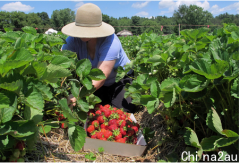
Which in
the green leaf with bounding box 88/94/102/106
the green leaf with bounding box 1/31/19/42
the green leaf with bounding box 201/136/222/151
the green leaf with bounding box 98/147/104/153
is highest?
the green leaf with bounding box 1/31/19/42

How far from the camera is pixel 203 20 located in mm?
60750

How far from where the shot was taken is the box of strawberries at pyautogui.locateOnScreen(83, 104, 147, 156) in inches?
54.8

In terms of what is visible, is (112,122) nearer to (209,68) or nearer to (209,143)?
(209,143)

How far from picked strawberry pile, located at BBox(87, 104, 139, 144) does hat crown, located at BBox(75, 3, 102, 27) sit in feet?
2.84

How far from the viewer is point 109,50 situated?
2041 mm

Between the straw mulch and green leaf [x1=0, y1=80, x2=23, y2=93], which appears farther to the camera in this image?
the straw mulch

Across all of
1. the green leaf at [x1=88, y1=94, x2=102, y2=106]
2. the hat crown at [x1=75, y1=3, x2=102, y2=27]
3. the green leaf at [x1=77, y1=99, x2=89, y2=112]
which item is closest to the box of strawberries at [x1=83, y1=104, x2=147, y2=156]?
the green leaf at [x1=88, y1=94, x2=102, y2=106]

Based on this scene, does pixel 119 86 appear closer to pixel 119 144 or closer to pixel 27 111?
pixel 119 144

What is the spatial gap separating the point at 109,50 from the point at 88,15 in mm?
418

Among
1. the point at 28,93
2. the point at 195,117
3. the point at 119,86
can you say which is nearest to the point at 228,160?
the point at 195,117

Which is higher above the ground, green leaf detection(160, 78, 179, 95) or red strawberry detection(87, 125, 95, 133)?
green leaf detection(160, 78, 179, 95)

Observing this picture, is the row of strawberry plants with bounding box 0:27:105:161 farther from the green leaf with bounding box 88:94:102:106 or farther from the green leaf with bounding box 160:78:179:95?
the green leaf with bounding box 160:78:179:95

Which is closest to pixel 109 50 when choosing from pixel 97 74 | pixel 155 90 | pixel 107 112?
pixel 107 112

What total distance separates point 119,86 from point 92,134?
111cm
